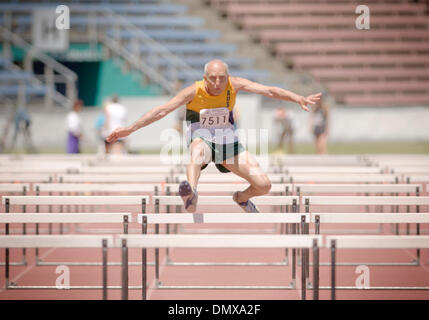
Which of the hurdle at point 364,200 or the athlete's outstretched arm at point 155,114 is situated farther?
the hurdle at point 364,200

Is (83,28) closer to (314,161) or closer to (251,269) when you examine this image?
(314,161)

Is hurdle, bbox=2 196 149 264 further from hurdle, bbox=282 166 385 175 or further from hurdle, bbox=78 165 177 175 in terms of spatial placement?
hurdle, bbox=282 166 385 175

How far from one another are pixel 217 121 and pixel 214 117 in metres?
0.05

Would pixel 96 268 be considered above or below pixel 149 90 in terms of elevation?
below

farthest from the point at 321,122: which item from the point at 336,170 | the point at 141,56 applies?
the point at 141,56

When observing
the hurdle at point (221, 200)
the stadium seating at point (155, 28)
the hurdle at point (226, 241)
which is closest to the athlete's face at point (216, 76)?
the hurdle at point (221, 200)

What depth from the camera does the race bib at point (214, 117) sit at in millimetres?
4465

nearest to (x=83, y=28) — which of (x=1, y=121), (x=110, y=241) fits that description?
(x=1, y=121)

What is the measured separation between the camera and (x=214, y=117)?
449 centimetres

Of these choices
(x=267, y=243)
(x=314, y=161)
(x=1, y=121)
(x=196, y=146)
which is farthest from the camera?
(x=1, y=121)

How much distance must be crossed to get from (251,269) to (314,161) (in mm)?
3624

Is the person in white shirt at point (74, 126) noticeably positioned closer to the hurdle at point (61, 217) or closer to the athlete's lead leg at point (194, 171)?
A: the athlete's lead leg at point (194, 171)

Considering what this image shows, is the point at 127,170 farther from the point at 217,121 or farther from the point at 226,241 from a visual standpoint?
the point at 226,241
